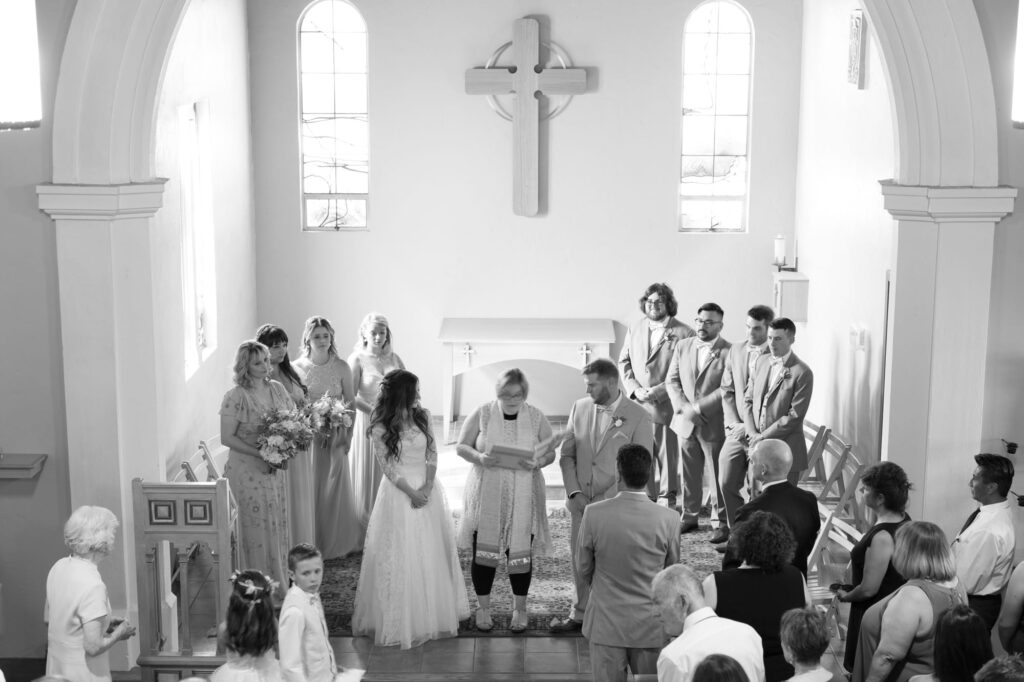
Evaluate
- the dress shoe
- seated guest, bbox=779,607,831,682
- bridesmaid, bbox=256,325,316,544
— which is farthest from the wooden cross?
seated guest, bbox=779,607,831,682

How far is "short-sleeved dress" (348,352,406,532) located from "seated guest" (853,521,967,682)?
458cm

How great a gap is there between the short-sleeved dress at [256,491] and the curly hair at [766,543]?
11.5 ft

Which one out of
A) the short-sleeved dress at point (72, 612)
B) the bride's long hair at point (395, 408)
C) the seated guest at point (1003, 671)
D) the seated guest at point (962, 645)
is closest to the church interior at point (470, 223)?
the bride's long hair at point (395, 408)

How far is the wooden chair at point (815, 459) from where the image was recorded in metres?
9.27

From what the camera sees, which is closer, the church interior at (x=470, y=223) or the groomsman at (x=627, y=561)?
the groomsman at (x=627, y=561)

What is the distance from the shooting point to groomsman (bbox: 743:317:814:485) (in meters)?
8.43

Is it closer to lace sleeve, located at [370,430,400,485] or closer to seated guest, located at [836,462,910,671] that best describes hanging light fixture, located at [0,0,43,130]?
lace sleeve, located at [370,430,400,485]

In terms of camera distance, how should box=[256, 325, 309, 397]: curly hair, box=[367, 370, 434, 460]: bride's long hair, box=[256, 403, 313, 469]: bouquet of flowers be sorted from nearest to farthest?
box=[367, 370, 434, 460]: bride's long hair, box=[256, 403, 313, 469]: bouquet of flowers, box=[256, 325, 309, 397]: curly hair

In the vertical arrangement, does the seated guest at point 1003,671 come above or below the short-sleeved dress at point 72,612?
above

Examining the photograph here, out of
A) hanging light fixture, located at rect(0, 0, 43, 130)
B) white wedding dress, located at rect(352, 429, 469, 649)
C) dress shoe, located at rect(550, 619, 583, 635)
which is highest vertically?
hanging light fixture, located at rect(0, 0, 43, 130)

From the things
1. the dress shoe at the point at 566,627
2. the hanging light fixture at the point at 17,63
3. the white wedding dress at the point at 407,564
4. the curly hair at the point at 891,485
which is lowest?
the dress shoe at the point at 566,627

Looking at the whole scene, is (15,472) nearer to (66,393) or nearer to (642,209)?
(66,393)

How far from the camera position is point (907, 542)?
510 centimetres

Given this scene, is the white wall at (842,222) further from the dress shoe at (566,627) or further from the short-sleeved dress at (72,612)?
the short-sleeved dress at (72,612)
